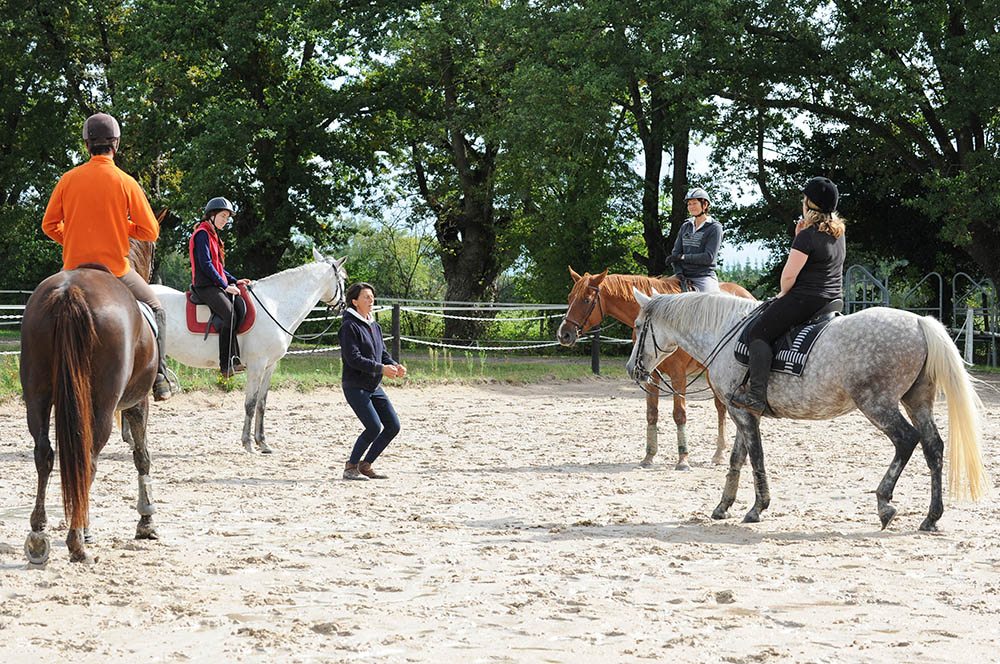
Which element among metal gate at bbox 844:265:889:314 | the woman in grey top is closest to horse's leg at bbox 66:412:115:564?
the woman in grey top

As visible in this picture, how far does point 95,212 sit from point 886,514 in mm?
5209

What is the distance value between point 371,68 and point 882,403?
80.5 ft

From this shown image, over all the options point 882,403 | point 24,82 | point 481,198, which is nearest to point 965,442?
point 882,403

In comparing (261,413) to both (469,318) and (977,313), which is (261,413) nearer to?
(469,318)

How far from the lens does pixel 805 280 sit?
659 cm

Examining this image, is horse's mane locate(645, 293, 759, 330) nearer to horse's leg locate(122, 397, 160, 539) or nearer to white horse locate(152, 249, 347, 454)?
horse's leg locate(122, 397, 160, 539)

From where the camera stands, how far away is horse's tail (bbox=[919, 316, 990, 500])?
6211 mm

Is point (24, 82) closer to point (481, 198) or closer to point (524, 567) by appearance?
point (481, 198)

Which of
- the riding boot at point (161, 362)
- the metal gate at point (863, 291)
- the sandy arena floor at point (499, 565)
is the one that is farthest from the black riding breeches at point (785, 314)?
the metal gate at point (863, 291)

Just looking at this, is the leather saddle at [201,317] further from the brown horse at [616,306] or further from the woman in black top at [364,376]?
the brown horse at [616,306]

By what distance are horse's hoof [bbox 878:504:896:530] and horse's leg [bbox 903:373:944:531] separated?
20cm

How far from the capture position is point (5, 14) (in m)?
29.5

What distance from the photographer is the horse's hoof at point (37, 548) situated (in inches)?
202

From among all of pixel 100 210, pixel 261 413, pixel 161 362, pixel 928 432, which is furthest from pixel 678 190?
pixel 100 210
